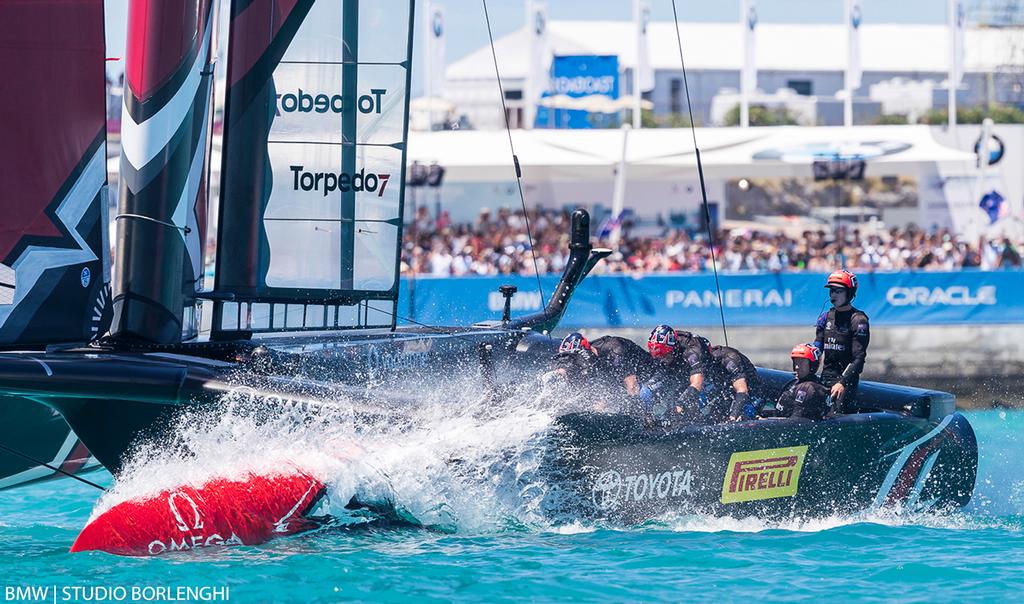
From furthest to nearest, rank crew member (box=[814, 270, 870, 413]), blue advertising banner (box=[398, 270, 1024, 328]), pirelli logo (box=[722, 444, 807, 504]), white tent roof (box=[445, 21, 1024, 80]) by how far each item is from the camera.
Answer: white tent roof (box=[445, 21, 1024, 80]), blue advertising banner (box=[398, 270, 1024, 328]), crew member (box=[814, 270, 870, 413]), pirelli logo (box=[722, 444, 807, 504])

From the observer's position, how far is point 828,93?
1291 inches

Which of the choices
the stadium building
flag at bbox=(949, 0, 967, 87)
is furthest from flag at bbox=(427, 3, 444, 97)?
flag at bbox=(949, 0, 967, 87)

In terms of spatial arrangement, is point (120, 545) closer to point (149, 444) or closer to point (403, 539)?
point (149, 444)

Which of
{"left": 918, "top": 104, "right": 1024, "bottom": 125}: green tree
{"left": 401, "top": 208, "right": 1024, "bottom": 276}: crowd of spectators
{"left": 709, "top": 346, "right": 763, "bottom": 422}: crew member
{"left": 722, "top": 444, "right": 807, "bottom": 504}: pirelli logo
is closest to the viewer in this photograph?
{"left": 722, "top": 444, "right": 807, "bottom": 504}: pirelli logo

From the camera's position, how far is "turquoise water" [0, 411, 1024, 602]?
269 inches

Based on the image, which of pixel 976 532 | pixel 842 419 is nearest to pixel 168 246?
pixel 842 419

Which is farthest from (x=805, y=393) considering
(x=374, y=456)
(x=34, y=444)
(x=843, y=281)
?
(x=34, y=444)

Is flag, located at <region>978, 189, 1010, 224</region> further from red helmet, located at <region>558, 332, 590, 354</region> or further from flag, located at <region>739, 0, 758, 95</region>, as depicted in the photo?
red helmet, located at <region>558, 332, 590, 354</region>

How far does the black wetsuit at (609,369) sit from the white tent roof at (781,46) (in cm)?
2134

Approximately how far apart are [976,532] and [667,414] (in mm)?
2093

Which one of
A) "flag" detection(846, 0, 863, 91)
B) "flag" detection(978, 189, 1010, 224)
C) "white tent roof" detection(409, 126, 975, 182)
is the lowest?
"flag" detection(978, 189, 1010, 224)

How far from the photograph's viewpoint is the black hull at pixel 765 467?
8.24 meters

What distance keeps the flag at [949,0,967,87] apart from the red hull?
61.3 feet

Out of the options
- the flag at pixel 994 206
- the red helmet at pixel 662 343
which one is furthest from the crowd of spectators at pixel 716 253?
the red helmet at pixel 662 343
